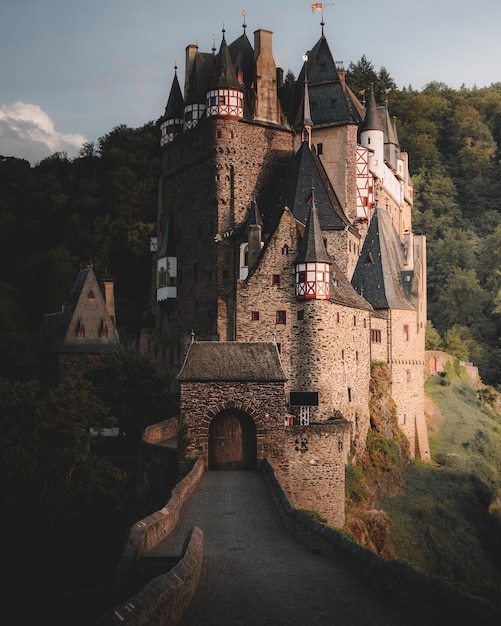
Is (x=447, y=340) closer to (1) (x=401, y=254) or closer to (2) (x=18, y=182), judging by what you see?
(1) (x=401, y=254)

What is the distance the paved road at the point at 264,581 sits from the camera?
12.1 m

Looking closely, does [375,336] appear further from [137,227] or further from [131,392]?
[137,227]

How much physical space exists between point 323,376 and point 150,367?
36.6 ft

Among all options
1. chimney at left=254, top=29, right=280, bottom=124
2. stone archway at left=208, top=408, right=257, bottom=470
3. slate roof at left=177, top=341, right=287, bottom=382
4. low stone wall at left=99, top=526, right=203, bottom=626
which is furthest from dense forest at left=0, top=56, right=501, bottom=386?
low stone wall at left=99, top=526, right=203, bottom=626

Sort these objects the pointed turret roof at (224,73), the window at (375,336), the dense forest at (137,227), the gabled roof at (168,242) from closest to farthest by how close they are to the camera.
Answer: the window at (375,336), the pointed turret roof at (224,73), the gabled roof at (168,242), the dense forest at (137,227)

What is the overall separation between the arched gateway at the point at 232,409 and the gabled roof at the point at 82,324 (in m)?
27.9

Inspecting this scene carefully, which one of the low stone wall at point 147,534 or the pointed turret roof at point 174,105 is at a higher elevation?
the pointed turret roof at point 174,105

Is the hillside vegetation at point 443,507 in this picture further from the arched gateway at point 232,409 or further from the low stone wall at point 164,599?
the low stone wall at point 164,599

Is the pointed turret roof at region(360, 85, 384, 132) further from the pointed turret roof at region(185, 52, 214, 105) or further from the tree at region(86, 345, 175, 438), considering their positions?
the tree at region(86, 345, 175, 438)

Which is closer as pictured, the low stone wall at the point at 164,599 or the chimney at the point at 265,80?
the low stone wall at the point at 164,599

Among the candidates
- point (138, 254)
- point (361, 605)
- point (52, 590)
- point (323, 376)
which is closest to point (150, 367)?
point (323, 376)

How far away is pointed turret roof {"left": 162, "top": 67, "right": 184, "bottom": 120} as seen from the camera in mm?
55000

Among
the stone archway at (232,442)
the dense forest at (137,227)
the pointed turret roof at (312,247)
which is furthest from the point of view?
the dense forest at (137,227)

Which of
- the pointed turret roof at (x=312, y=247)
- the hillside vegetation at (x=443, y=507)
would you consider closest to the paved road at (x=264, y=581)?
the hillside vegetation at (x=443, y=507)
